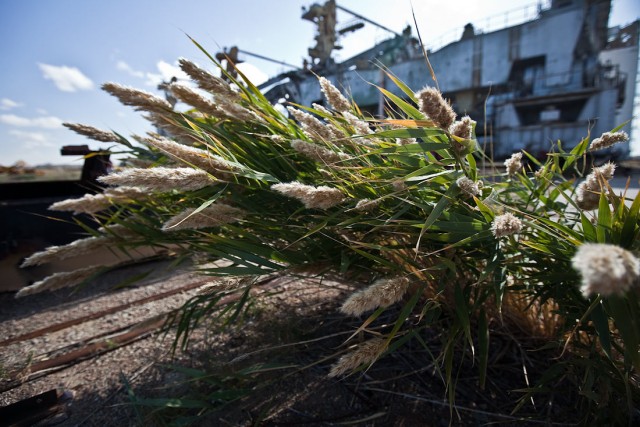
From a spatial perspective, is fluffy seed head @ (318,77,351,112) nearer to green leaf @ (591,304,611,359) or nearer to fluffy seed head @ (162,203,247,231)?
fluffy seed head @ (162,203,247,231)

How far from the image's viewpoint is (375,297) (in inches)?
29.0

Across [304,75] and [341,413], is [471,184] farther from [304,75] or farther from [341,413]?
[304,75]

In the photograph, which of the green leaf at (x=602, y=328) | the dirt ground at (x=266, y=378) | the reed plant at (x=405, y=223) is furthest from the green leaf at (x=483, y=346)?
the green leaf at (x=602, y=328)

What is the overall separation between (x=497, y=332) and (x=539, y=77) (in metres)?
22.0

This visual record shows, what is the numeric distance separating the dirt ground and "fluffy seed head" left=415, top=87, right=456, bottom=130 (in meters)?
0.70

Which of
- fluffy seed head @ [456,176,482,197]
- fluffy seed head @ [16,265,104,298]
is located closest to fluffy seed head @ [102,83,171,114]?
fluffy seed head @ [16,265,104,298]

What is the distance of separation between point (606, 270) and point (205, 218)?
34.8 inches

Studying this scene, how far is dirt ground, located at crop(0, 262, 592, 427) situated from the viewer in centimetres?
114

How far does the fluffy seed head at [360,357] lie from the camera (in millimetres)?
803

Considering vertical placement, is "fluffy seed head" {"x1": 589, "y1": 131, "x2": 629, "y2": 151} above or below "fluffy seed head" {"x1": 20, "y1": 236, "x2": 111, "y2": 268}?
above

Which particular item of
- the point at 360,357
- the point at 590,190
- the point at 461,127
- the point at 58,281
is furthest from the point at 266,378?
the point at 590,190

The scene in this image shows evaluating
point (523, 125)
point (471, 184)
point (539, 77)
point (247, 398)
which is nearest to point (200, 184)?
point (471, 184)

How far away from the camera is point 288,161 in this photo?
1229mm

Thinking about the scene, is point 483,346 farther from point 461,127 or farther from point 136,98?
point 136,98
